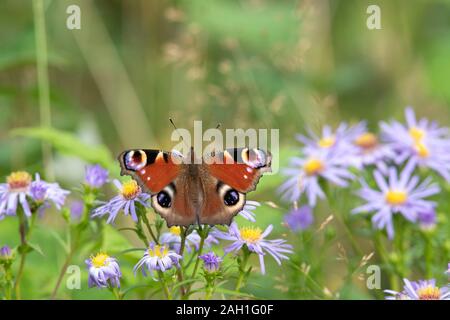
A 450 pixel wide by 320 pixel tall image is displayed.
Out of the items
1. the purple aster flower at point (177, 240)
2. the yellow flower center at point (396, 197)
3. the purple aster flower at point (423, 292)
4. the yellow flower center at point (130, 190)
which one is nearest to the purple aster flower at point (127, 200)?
the yellow flower center at point (130, 190)

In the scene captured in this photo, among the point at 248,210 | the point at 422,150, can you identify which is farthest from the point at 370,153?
the point at 248,210

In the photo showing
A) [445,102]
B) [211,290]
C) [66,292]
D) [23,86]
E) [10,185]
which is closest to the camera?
[211,290]

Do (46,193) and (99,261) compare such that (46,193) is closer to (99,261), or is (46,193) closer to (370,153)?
(99,261)

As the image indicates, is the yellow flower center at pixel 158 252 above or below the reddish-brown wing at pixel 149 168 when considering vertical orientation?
below

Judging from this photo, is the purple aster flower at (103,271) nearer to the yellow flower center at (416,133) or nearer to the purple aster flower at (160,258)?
the purple aster flower at (160,258)

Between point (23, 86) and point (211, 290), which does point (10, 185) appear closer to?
point (211, 290)

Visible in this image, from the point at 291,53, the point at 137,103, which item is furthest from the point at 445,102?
the point at 137,103
